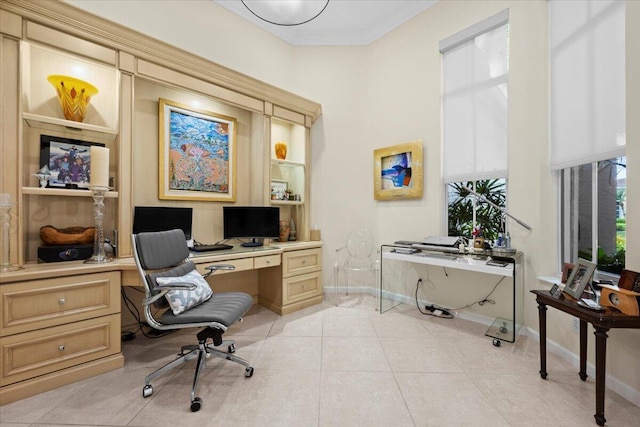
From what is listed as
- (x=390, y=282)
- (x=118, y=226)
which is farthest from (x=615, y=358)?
(x=118, y=226)

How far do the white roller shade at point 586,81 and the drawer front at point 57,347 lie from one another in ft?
12.7

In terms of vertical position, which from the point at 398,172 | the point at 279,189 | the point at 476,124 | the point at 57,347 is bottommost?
the point at 57,347

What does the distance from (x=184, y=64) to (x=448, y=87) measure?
2.97 metres

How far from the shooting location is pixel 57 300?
1835 millimetres

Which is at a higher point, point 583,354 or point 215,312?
point 215,312

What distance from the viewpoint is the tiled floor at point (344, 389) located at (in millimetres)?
1576

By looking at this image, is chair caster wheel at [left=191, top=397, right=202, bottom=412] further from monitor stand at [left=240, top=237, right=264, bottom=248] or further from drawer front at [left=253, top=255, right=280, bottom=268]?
monitor stand at [left=240, top=237, right=264, bottom=248]

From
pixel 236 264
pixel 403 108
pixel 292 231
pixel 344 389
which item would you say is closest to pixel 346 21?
pixel 403 108

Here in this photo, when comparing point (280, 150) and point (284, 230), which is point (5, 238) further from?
point (280, 150)

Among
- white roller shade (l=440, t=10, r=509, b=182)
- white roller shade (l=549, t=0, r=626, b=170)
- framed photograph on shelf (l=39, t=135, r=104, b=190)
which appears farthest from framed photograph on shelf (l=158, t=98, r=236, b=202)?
white roller shade (l=549, t=0, r=626, b=170)

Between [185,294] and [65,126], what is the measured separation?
176cm

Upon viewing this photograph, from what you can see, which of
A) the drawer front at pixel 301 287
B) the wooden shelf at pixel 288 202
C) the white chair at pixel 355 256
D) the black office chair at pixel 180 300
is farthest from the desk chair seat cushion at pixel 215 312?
the white chair at pixel 355 256

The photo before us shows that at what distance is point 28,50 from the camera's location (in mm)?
2064

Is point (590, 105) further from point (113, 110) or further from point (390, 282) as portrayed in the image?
point (113, 110)
